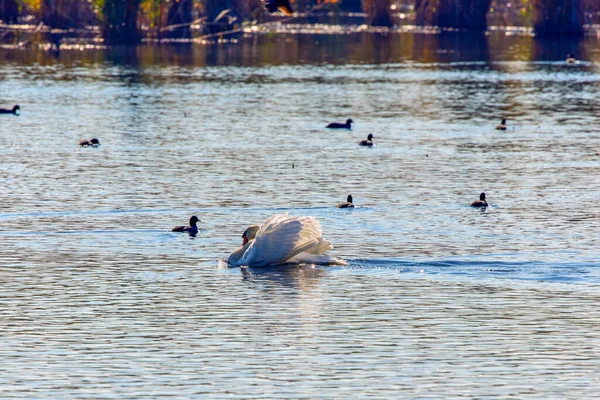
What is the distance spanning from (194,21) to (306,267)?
11429cm

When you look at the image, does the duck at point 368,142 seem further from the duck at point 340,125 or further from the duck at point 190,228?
the duck at point 190,228

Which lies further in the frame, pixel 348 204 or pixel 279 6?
pixel 348 204

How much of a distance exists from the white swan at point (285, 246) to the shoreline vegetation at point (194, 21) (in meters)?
87.1

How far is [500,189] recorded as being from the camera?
42.5m

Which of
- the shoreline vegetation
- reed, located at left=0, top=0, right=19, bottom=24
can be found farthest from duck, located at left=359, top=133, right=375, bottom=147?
reed, located at left=0, top=0, right=19, bottom=24

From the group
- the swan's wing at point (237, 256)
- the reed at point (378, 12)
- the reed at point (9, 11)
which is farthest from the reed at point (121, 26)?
the swan's wing at point (237, 256)

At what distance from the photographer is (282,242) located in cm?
2966

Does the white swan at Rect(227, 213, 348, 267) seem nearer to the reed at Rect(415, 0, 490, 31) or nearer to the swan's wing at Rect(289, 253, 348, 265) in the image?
the swan's wing at Rect(289, 253, 348, 265)

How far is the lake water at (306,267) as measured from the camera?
22.0 m

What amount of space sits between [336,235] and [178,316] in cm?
921

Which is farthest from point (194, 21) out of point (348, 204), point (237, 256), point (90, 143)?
point (237, 256)

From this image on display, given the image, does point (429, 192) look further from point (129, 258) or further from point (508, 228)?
point (129, 258)

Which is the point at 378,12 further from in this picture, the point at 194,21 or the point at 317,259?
the point at 317,259

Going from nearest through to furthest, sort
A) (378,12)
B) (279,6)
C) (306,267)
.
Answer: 1. (279,6)
2. (306,267)
3. (378,12)
